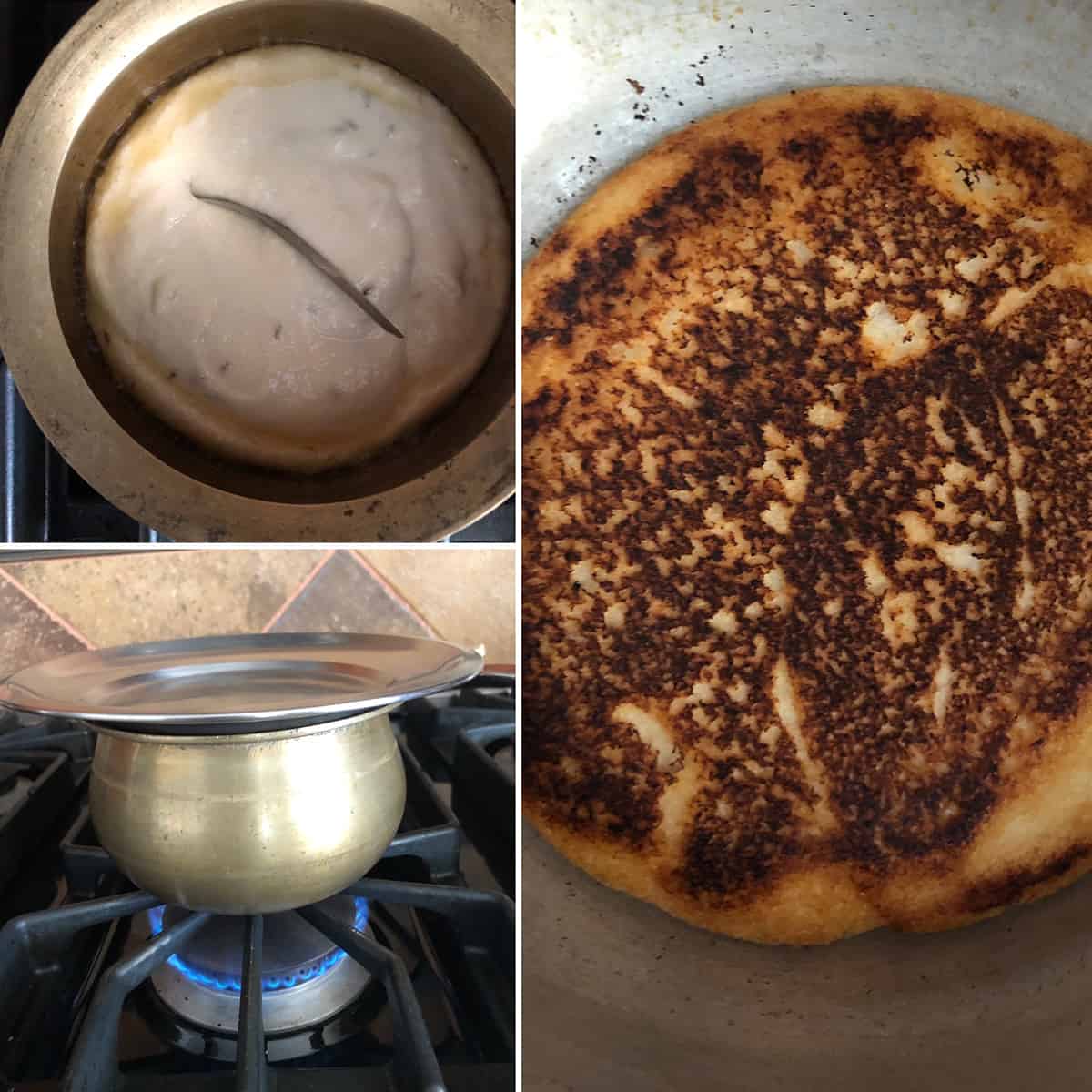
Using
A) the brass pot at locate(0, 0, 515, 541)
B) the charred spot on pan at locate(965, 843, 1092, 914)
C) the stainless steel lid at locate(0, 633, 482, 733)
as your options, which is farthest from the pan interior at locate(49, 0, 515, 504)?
the charred spot on pan at locate(965, 843, 1092, 914)

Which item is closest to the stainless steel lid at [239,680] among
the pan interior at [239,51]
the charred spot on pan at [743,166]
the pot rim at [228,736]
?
the pot rim at [228,736]

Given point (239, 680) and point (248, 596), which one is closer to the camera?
point (239, 680)

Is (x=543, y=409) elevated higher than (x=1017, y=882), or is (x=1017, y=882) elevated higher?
(x=543, y=409)

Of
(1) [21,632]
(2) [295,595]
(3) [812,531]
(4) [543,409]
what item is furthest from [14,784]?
(3) [812,531]

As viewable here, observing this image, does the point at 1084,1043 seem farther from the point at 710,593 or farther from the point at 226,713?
the point at 226,713

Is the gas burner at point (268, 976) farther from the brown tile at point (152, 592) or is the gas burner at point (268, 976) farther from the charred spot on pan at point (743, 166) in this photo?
the charred spot on pan at point (743, 166)

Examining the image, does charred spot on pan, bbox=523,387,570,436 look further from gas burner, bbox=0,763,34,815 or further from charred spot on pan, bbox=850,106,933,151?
gas burner, bbox=0,763,34,815

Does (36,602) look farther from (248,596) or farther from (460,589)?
(460,589)
